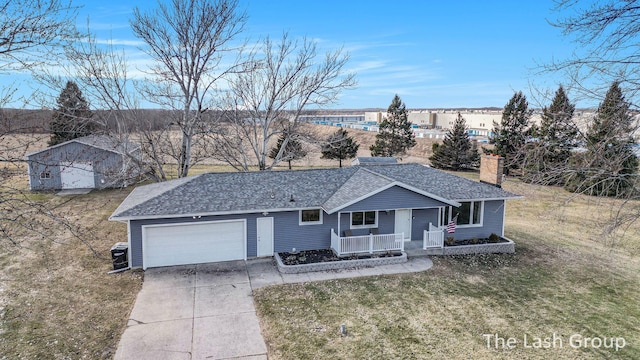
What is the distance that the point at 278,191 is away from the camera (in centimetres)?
1708

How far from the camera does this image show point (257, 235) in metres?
16.0

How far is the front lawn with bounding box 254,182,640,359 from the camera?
1016 cm

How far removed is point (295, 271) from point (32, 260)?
1052cm

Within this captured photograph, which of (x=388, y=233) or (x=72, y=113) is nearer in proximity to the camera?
(x=388, y=233)

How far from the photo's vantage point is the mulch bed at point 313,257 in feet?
50.8

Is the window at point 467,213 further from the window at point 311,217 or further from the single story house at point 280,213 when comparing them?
the window at point 311,217

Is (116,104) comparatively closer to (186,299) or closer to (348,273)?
(186,299)

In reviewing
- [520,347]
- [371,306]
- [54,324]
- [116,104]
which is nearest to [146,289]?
[54,324]

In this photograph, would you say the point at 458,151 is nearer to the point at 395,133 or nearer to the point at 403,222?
the point at 395,133

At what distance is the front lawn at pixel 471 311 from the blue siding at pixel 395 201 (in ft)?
7.95

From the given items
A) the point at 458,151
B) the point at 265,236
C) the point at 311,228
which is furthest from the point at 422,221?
the point at 458,151

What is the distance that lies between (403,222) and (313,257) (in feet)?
14.3

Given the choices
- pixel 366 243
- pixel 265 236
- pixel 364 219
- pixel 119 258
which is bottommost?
pixel 119 258

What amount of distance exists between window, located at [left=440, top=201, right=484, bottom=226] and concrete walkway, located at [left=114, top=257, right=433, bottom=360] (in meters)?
2.74
